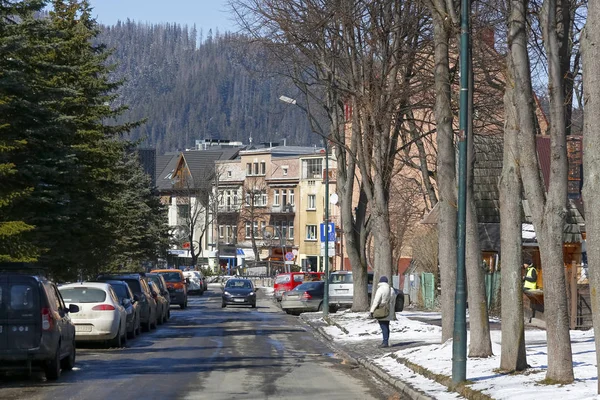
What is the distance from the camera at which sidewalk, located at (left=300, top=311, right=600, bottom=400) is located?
15.1 metres

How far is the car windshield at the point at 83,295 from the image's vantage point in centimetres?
2598

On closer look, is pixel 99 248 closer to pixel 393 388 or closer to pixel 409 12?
pixel 409 12

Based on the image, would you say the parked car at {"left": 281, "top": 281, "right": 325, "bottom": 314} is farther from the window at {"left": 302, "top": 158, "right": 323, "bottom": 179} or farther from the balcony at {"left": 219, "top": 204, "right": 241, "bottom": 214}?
the balcony at {"left": 219, "top": 204, "right": 241, "bottom": 214}

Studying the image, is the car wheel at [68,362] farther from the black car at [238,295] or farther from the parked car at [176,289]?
the black car at [238,295]

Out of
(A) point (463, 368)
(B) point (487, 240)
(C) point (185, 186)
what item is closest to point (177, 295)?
(B) point (487, 240)

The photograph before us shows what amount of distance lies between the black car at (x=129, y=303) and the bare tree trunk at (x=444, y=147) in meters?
9.40

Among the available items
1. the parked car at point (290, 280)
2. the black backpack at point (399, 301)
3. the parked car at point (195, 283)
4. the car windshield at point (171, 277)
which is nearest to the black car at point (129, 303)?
the black backpack at point (399, 301)

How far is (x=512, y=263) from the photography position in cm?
1756

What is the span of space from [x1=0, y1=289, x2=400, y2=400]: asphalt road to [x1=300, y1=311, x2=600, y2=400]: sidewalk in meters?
0.54

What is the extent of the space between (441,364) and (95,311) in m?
9.06

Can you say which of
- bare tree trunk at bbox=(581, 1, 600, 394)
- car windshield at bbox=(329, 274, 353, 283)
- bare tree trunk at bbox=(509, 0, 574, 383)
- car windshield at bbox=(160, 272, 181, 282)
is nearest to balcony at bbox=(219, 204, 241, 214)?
car windshield at bbox=(160, 272, 181, 282)

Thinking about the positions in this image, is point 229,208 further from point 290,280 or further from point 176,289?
point 176,289

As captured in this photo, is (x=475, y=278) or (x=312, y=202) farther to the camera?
(x=312, y=202)

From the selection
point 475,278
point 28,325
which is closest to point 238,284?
point 475,278
